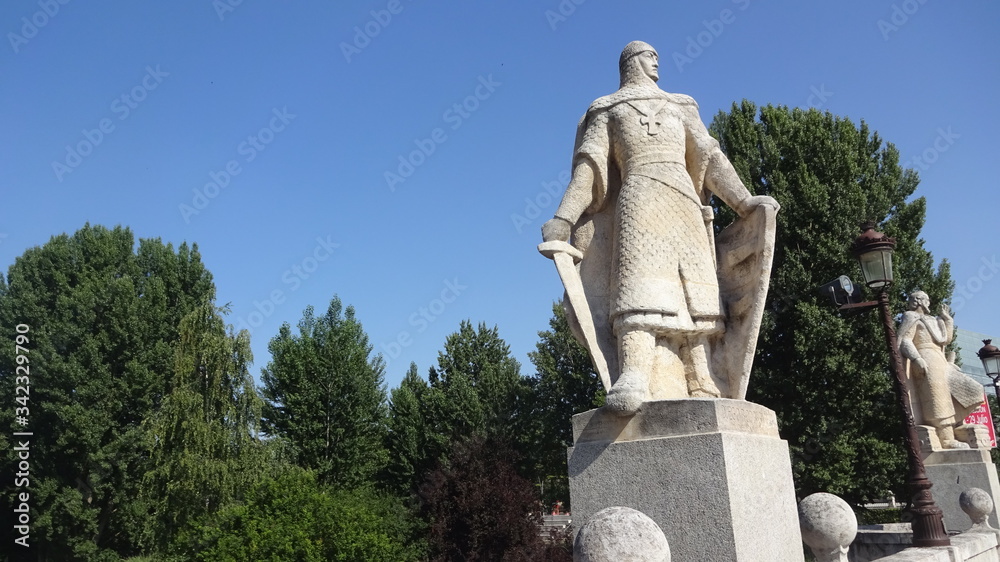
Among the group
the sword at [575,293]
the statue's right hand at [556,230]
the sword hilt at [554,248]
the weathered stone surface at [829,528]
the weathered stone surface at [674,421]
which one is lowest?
the weathered stone surface at [829,528]

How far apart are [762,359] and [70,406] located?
884 inches

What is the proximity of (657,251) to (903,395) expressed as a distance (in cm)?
540

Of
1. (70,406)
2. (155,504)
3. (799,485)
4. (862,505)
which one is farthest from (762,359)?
(70,406)

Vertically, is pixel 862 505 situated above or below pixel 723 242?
below

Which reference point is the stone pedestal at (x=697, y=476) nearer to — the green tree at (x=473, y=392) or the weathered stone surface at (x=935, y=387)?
the weathered stone surface at (x=935, y=387)

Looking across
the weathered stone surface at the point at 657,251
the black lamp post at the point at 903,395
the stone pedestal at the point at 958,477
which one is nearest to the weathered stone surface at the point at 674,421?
the weathered stone surface at the point at 657,251

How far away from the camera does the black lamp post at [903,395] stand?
26.0 feet

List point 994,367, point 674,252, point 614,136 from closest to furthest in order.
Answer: point 674,252 → point 614,136 → point 994,367

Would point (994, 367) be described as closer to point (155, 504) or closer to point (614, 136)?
point (614, 136)

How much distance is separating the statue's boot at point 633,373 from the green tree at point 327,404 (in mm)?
24467

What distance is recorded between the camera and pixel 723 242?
19.0ft

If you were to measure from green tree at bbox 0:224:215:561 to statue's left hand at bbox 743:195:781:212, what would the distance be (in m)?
25.2

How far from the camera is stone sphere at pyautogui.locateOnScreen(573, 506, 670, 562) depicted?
2.32 meters

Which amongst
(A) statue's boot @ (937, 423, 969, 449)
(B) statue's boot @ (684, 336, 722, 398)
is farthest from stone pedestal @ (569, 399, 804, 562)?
(A) statue's boot @ (937, 423, 969, 449)
